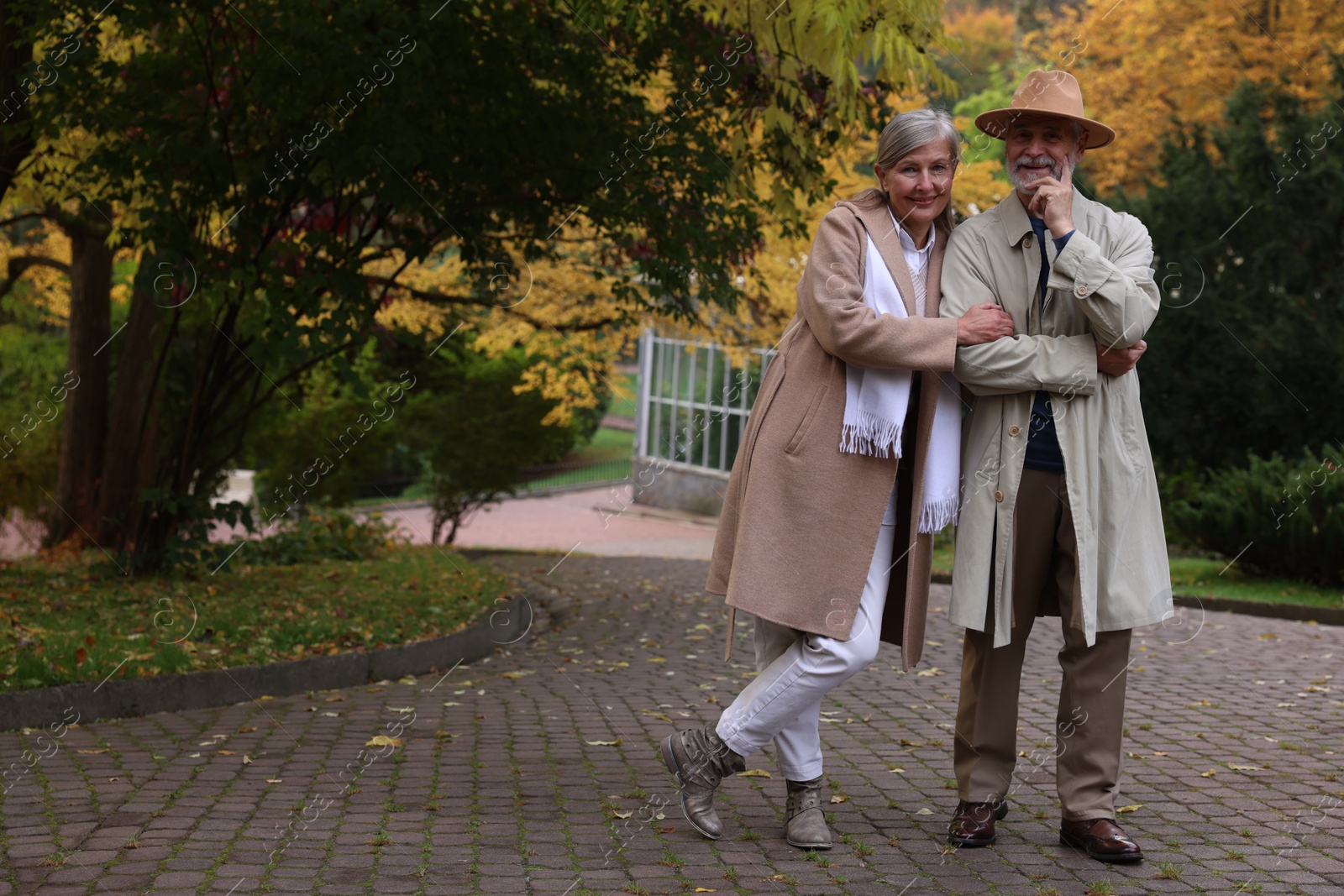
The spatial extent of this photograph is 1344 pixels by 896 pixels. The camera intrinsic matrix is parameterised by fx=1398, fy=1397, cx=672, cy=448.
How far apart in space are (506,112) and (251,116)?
4.96 ft

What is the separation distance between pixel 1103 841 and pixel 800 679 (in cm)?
96

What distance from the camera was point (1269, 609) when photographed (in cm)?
998

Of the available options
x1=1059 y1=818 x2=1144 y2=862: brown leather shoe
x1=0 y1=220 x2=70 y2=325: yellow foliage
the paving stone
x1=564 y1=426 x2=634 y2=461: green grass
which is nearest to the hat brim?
x1=1059 y1=818 x2=1144 y2=862: brown leather shoe

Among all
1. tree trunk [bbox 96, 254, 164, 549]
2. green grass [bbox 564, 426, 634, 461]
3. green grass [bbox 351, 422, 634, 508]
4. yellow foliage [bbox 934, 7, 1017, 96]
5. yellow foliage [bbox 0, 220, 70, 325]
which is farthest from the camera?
yellow foliage [bbox 934, 7, 1017, 96]

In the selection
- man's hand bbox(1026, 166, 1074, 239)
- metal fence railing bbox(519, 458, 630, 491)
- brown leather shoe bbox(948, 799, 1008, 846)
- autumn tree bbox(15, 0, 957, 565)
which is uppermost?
autumn tree bbox(15, 0, 957, 565)

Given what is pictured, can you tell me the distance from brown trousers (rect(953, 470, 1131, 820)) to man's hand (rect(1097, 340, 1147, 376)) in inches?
13.1

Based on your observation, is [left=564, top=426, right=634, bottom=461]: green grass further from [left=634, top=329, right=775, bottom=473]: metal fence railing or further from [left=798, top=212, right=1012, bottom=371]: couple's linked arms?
[left=798, top=212, right=1012, bottom=371]: couple's linked arms

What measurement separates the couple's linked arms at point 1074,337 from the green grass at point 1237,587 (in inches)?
234

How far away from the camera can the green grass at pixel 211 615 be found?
634cm

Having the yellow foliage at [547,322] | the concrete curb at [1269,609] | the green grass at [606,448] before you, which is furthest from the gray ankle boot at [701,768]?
the green grass at [606,448]

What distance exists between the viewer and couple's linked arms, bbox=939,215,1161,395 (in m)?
3.80

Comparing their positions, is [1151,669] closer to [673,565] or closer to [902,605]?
[902,605]

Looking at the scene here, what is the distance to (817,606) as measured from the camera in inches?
152

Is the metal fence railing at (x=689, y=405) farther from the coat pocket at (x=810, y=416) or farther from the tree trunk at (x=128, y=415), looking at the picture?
the coat pocket at (x=810, y=416)
